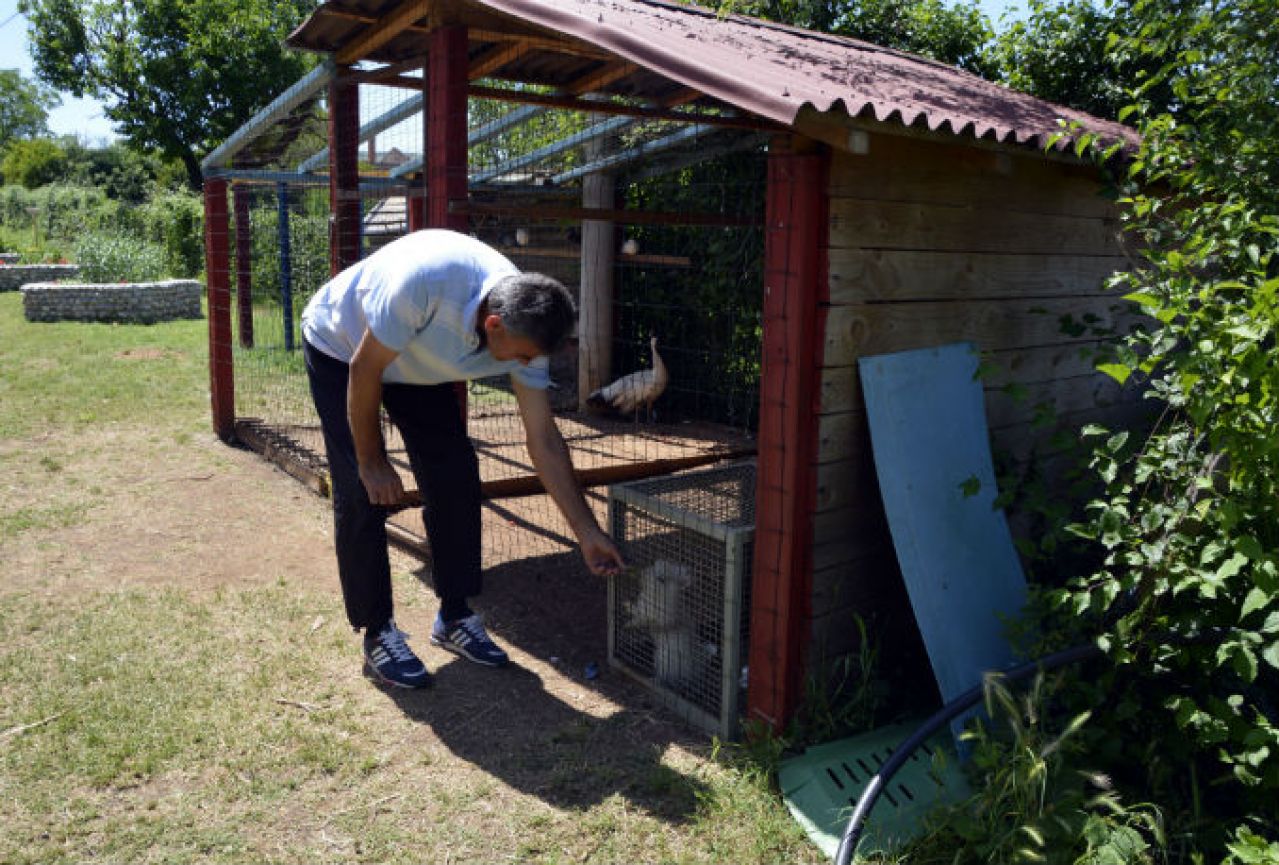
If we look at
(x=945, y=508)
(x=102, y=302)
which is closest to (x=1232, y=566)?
(x=945, y=508)

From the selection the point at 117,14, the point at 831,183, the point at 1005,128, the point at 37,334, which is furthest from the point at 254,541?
the point at 117,14

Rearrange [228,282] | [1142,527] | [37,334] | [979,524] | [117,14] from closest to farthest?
[1142,527]
[979,524]
[228,282]
[37,334]
[117,14]

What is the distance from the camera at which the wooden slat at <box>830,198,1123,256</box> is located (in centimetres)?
300

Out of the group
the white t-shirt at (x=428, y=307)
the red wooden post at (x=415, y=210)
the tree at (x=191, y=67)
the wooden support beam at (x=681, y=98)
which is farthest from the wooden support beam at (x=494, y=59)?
the tree at (x=191, y=67)

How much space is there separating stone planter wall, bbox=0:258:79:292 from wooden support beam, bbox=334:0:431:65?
14.8 meters

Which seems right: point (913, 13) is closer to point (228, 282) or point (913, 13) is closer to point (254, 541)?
point (228, 282)

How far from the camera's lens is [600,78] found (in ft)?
17.8

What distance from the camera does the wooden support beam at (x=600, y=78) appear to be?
5176mm

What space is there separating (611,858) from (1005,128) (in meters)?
2.41

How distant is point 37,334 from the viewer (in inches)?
479

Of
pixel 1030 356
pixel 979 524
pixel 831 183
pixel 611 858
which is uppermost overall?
pixel 831 183

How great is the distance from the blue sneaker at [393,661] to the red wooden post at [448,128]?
120cm

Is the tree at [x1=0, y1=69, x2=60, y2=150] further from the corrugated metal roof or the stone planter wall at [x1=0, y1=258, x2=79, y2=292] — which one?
the corrugated metal roof

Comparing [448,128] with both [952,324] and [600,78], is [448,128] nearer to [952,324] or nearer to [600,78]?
[600,78]
